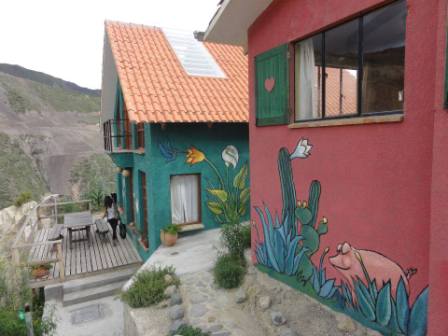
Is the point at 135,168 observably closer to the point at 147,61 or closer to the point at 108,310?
the point at 147,61

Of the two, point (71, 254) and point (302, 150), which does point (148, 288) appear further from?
point (71, 254)

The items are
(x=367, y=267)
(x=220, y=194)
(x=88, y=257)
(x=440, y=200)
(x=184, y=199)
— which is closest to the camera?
(x=440, y=200)

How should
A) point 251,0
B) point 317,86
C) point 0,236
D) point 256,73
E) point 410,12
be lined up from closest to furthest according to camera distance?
1. point 410,12
2. point 317,86
3. point 251,0
4. point 256,73
5. point 0,236

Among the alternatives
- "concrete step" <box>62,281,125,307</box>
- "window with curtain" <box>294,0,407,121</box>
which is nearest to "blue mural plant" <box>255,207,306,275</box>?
"window with curtain" <box>294,0,407,121</box>

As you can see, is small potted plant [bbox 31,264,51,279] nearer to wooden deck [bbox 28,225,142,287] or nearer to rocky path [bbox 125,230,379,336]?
wooden deck [bbox 28,225,142,287]

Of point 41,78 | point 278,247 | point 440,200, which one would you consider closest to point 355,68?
point 440,200

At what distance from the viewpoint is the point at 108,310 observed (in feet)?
27.3

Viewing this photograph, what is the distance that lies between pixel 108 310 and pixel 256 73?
22.6 feet

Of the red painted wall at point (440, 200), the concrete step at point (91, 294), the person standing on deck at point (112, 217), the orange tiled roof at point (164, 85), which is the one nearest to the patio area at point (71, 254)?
the person standing on deck at point (112, 217)

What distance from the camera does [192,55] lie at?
11125 mm

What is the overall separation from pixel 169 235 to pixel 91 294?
2.68m

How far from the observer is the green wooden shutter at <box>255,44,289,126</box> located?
5.32m

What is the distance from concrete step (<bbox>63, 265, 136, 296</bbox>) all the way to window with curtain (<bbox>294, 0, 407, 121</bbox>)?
7236mm

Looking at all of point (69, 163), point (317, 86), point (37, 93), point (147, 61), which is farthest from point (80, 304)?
point (37, 93)
